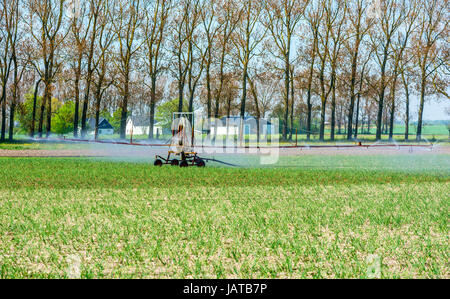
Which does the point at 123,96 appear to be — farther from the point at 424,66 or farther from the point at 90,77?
the point at 424,66

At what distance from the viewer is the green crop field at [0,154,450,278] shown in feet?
20.6

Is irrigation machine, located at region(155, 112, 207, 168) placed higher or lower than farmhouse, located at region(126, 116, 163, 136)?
lower

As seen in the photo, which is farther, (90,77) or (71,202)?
(90,77)

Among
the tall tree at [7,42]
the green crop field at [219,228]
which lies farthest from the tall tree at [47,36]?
the green crop field at [219,228]

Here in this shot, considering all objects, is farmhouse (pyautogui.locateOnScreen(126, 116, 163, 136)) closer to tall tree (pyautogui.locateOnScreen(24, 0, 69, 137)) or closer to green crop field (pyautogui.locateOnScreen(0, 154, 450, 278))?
tall tree (pyautogui.locateOnScreen(24, 0, 69, 137))

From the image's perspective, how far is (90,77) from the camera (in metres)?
44.9

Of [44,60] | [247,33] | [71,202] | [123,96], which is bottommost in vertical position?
[71,202]

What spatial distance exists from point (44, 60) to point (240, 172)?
30.2 metres

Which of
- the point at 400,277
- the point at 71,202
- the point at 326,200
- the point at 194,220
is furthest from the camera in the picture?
the point at 326,200

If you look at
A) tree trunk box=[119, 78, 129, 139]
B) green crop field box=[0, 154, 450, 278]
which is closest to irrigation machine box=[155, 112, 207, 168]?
green crop field box=[0, 154, 450, 278]

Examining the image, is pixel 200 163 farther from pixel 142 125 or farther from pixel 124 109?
pixel 142 125

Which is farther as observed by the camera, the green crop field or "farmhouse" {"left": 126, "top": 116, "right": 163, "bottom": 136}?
"farmhouse" {"left": 126, "top": 116, "right": 163, "bottom": 136}

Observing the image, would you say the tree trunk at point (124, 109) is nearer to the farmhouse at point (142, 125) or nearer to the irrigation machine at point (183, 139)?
the farmhouse at point (142, 125)

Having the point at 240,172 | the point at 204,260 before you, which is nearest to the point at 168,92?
the point at 240,172
